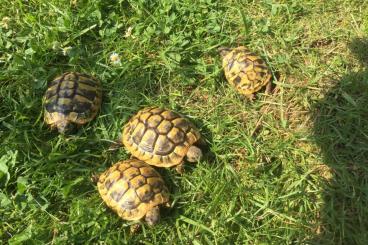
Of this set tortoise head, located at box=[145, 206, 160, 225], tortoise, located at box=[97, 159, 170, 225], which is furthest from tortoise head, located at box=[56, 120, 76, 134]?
tortoise head, located at box=[145, 206, 160, 225]

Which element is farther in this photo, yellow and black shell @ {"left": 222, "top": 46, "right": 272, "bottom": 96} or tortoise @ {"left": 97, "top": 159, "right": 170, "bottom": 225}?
yellow and black shell @ {"left": 222, "top": 46, "right": 272, "bottom": 96}

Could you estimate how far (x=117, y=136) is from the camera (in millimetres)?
4031

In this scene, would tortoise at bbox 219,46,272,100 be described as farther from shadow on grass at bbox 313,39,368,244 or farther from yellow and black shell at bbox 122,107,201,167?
yellow and black shell at bbox 122,107,201,167

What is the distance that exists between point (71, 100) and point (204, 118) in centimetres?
143

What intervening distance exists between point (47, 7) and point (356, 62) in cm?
383

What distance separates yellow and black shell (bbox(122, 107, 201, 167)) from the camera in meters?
3.67

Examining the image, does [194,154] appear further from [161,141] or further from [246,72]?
[246,72]

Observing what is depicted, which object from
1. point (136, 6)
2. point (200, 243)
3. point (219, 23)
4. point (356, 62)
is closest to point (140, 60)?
point (136, 6)

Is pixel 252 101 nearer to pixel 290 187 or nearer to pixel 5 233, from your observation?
pixel 290 187

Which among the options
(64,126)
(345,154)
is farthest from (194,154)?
(345,154)

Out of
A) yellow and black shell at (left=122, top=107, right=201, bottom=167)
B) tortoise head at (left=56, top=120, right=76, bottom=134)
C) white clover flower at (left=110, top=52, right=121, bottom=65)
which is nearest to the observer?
yellow and black shell at (left=122, top=107, right=201, bottom=167)

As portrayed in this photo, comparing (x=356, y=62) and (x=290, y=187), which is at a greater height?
(x=356, y=62)

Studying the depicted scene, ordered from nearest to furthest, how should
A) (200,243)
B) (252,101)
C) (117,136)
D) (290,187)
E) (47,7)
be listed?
(200,243)
(290,187)
(117,136)
(252,101)
(47,7)

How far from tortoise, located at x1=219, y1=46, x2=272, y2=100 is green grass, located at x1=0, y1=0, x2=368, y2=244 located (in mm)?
131
